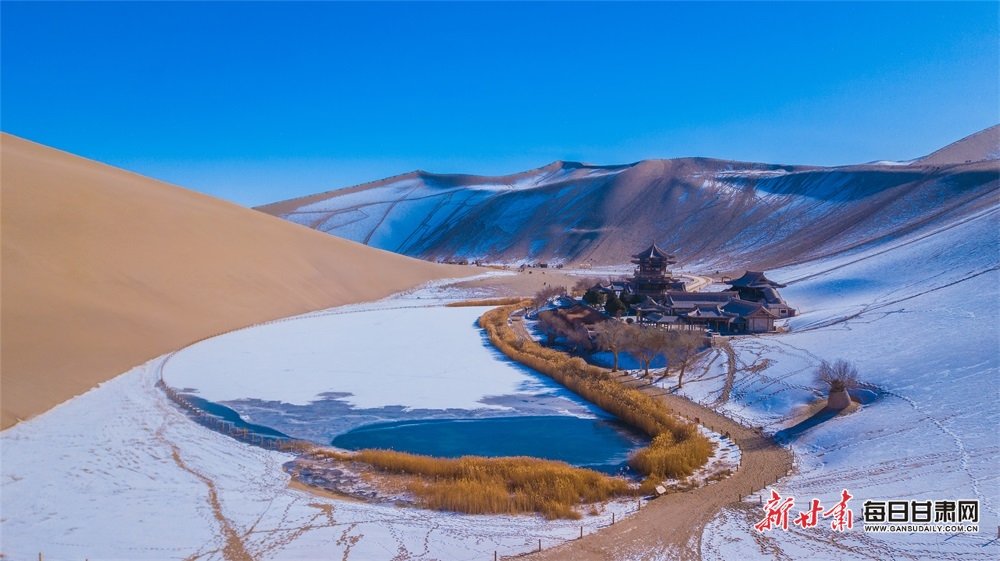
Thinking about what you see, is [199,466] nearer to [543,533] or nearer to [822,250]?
[543,533]

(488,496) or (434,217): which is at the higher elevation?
(434,217)

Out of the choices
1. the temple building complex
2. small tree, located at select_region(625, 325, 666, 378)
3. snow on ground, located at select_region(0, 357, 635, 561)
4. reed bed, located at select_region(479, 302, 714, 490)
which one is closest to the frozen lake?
reed bed, located at select_region(479, 302, 714, 490)

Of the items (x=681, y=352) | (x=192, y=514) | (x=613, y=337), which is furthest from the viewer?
(x=613, y=337)

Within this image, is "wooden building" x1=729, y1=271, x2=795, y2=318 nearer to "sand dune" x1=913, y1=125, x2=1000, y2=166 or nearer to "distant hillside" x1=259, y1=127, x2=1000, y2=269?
"distant hillside" x1=259, y1=127, x2=1000, y2=269

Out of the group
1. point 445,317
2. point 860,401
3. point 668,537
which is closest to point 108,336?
point 445,317

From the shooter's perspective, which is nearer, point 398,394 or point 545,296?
point 398,394

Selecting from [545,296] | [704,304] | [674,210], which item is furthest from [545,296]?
[674,210]

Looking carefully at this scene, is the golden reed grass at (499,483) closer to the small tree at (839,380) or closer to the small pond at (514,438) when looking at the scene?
the small pond at (514,438)

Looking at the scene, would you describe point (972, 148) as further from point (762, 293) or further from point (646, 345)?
point (646, 345)
